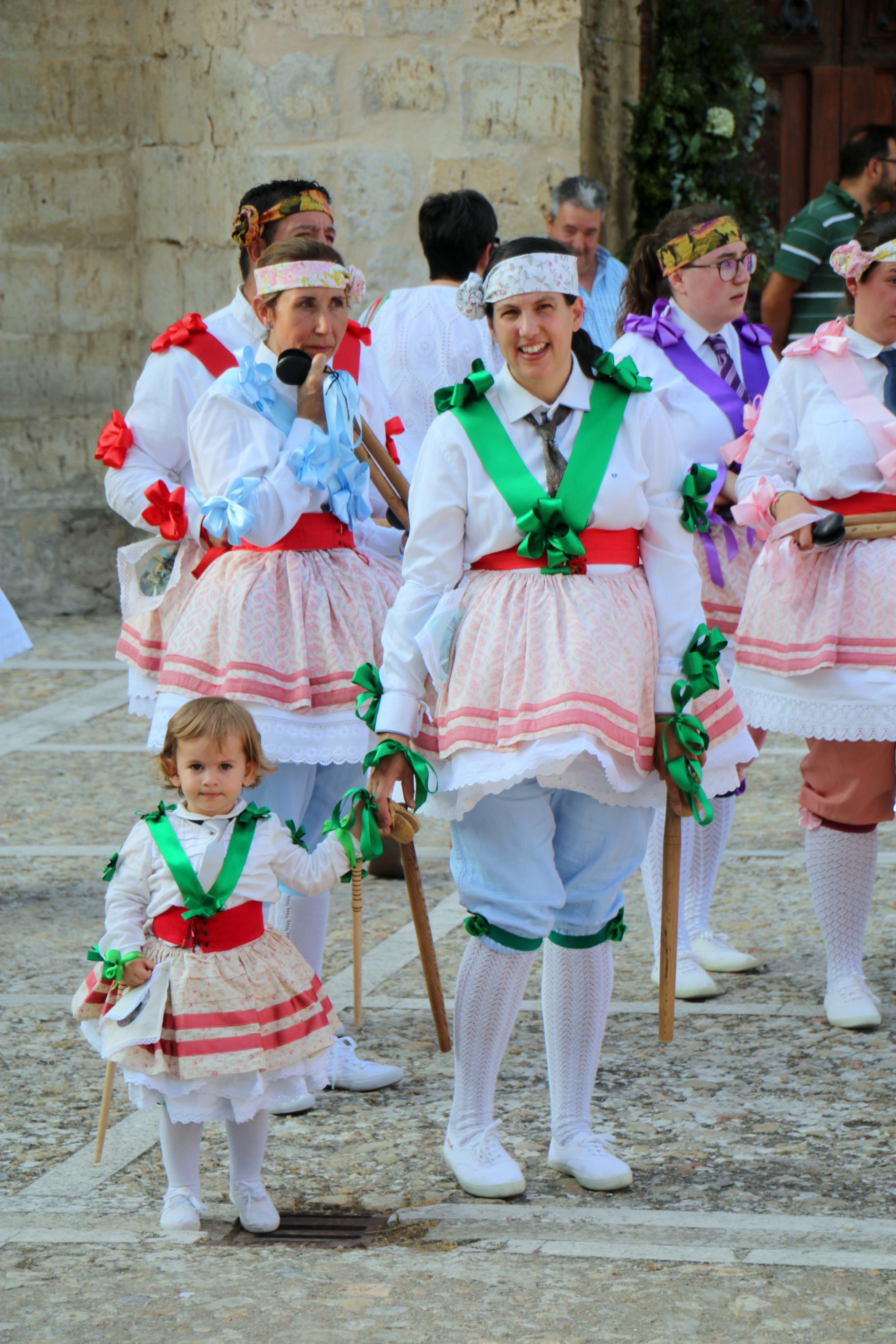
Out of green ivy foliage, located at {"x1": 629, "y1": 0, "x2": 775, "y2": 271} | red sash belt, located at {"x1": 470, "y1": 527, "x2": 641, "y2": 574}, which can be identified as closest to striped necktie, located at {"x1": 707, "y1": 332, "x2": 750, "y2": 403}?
red sash belt, located at {"x1": 470, "y1": 527, "x2": 641, "y2": 574}

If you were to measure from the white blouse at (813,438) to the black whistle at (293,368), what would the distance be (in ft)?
3.84

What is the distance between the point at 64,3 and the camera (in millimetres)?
10156

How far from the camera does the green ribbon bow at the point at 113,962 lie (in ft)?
10.3

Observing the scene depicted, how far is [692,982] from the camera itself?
455 centimetres

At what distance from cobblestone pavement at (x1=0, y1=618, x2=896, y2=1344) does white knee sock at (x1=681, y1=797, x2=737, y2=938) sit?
183mm

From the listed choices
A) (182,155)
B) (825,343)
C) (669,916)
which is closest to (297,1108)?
(669,916)

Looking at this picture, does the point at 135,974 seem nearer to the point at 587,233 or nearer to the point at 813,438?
the point at 813,438

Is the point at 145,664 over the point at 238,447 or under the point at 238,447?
under

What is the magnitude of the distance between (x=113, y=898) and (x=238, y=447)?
3.40 ft

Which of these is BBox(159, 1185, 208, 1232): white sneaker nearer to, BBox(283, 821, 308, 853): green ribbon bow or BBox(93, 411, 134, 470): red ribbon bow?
BBox(283, 821, 308, 853): green ribbon bow

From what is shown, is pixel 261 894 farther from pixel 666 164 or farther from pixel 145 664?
pixel 666 164

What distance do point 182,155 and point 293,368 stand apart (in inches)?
265

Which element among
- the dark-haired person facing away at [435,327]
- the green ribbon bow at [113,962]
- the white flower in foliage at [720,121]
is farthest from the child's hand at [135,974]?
the white flower in foliage at [720,121]

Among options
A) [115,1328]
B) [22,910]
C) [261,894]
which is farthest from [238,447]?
[22,910]
